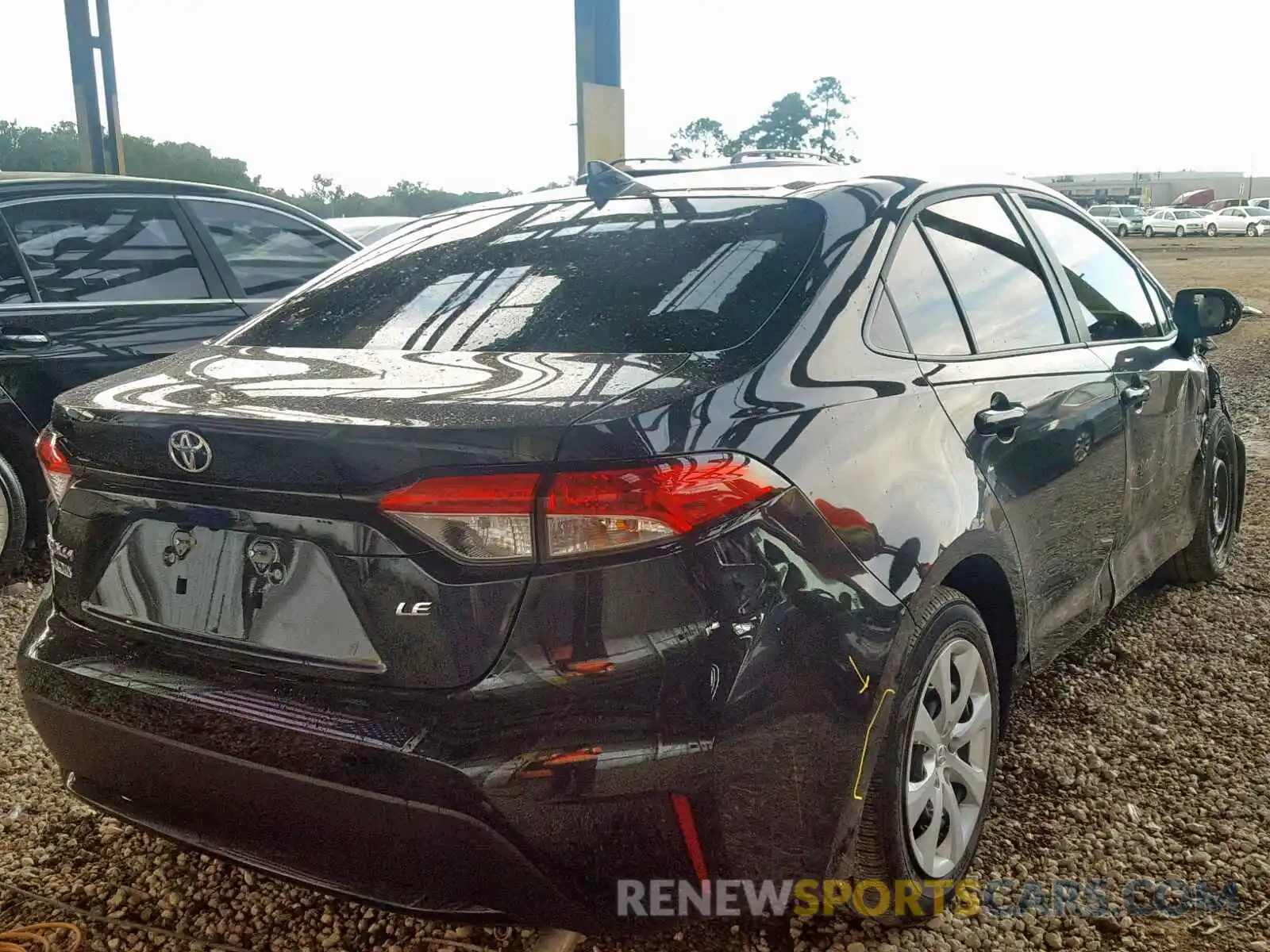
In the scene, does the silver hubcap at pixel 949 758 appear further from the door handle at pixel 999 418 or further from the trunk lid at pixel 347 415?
the trunk lid at pixel 347 415

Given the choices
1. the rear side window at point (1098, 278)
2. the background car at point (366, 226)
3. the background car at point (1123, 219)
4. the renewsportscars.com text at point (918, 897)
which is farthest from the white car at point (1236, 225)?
the renewsportscars.com text at point (918, 897)

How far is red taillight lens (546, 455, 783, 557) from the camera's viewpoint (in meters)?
1.69

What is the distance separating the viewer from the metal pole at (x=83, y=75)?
1216cm

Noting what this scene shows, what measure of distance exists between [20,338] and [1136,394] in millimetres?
3980

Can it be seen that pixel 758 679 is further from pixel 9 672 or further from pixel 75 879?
pixel 9 672

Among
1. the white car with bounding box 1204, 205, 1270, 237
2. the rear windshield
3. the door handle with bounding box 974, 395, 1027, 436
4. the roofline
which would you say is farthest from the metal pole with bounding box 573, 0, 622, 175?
the white car with bounding box 1204, 205, 1270, 237

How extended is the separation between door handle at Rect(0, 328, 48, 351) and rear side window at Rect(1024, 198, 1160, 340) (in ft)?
12.0

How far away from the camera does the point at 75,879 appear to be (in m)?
2.55

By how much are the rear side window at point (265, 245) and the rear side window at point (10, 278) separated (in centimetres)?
81

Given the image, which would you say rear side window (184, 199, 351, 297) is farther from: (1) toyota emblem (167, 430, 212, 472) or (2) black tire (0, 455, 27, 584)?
(1) toyota emblem (167, 430, 212, 472)

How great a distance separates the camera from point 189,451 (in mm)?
1895

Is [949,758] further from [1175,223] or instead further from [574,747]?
[1175,223]

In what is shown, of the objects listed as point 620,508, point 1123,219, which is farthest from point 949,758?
point 1123,219

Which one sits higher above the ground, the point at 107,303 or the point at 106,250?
the point at 106,250
